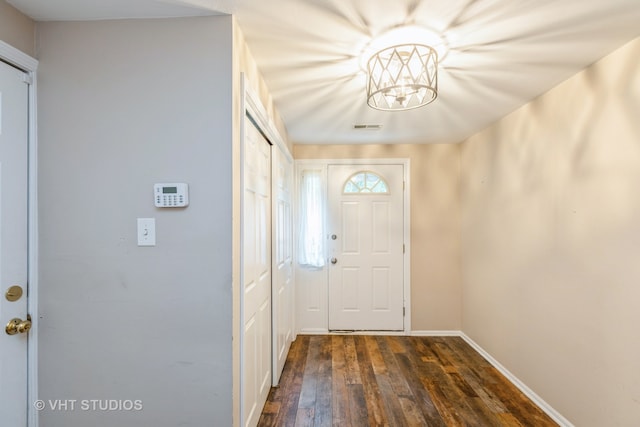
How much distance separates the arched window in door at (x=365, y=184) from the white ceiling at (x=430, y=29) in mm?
1346

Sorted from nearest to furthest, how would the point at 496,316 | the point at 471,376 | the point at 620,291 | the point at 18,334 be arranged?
the point at 18,334, the point at 620,291, the point at 471,376, the point at 496,316

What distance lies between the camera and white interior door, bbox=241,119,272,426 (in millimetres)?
1652

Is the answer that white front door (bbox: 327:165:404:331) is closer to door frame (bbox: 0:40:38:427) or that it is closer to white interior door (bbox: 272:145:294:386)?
white interior door (bbox: 272:145:294:386)

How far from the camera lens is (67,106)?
55.2 inches

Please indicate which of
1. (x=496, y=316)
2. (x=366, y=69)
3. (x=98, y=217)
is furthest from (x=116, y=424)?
(x=496, y=316)

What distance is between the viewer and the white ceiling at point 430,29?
4.29ft

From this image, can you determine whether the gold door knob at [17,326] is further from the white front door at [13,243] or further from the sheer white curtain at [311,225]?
the sheer white curtain at [311,225]

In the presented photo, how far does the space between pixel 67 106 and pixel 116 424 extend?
1.46 metres

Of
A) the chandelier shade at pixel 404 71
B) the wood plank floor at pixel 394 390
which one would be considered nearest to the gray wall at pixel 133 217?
the chandelier shade at pixel 404 71

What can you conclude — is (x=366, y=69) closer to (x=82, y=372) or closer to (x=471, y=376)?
(x=82, y=372)

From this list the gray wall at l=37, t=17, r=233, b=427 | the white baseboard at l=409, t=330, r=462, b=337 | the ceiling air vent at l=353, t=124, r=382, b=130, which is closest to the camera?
the gray wall at l=37, t=17, r=233, b=427

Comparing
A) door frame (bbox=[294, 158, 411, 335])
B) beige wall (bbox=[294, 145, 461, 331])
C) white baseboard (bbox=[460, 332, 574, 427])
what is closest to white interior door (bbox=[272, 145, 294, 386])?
door frame (bbox=[294, 158, 411, 335])

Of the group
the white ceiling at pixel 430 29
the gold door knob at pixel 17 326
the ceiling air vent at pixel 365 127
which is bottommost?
the gold door knob at pixel 17 326

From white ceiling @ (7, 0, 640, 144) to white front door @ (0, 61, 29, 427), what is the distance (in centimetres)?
41
